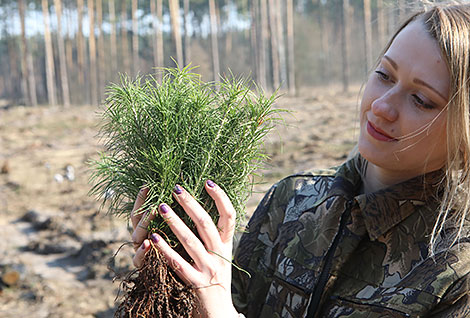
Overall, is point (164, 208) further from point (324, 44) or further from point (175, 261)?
point (324, 44)

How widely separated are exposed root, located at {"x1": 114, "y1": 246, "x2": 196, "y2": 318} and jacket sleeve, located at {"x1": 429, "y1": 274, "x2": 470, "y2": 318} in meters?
0.61

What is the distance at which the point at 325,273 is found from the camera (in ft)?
4.57

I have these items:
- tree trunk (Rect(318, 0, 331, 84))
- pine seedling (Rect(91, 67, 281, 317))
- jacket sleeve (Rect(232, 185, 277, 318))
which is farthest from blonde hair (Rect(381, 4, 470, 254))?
tree trunk (Rect(318, 0, 331, 84))

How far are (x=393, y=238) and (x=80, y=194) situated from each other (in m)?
7.16

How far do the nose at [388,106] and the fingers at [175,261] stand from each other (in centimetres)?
64

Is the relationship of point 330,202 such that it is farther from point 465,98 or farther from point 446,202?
point 465,98

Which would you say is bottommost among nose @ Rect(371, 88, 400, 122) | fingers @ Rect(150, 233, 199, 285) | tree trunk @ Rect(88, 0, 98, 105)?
fingers @ Rect(150, 233, 199, 285)

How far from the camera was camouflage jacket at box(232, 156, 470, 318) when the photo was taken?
4.00ft

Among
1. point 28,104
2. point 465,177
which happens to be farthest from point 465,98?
point 28,104

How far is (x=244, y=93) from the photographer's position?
126 centimetres

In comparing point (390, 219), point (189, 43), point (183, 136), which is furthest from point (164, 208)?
point (189, 43)

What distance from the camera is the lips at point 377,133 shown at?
51.1 inches

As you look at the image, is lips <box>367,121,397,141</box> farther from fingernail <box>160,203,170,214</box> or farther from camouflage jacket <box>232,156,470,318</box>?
fingernail <box>160,203,170,214</box>

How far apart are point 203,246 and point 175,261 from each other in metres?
0.08
